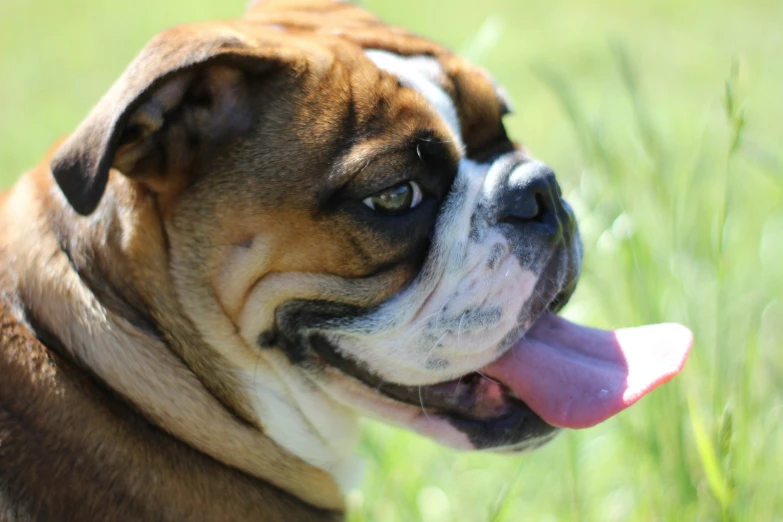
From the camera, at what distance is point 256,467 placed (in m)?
2.67

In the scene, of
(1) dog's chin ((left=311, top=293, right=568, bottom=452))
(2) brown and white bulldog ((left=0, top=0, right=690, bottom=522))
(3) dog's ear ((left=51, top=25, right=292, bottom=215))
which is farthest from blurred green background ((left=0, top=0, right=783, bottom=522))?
(3) dog's ear ((left=51, top=25, right=292, bottom=215))

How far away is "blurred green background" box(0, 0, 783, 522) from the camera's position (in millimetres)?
3070

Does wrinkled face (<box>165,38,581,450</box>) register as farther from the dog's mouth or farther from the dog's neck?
the dog's neck

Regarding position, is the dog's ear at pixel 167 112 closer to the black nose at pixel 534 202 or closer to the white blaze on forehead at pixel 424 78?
the white blaze on forehead at pixel 424 78

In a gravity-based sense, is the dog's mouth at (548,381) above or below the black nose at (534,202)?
below

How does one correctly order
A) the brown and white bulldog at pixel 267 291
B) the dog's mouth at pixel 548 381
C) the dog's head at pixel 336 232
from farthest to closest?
the dog's mouth at pixel 548 381 < the dog's head at pixel 336 232 < the brown and white bulldog at pixel 267 291

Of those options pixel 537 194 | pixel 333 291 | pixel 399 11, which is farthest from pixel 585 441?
pixel 399 11

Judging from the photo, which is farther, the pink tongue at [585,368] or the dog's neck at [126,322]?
A: the pink tongue at [585,368]

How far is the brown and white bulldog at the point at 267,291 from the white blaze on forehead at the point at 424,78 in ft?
0.03

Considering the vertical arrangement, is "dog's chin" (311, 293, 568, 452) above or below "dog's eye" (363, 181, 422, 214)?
below

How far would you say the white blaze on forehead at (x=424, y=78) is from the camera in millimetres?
2818

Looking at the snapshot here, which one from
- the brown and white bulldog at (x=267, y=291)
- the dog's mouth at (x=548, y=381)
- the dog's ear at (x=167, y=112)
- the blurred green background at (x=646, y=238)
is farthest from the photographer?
the blurred green background at (x=646, y=238)

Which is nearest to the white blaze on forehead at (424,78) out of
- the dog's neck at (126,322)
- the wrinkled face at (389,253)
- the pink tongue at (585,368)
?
the wrinkled face at (389,253)

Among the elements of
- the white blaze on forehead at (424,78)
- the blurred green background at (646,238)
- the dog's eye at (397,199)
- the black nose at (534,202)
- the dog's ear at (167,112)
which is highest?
the dog's ear at (167,112)
